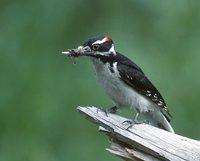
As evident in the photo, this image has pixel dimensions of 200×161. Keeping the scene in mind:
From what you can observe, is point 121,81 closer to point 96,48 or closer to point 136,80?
point 136,80

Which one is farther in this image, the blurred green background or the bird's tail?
the blurred green background

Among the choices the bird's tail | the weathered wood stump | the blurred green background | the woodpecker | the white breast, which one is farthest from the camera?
the blurred green background

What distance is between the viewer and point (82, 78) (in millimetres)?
10812

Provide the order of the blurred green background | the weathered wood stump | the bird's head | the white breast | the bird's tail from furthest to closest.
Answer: the blurred green background, the bird's tail, the white breast, the bird's head, the weathered wood stump

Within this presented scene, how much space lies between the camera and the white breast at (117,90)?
9141 mm

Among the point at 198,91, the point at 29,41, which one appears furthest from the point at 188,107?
the point at 29,41

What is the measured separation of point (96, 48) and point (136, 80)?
0.56 metres

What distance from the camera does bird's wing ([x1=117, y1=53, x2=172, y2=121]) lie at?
30.2ft

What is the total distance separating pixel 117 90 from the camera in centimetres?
921

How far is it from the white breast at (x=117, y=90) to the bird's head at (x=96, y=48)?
4.5 inches

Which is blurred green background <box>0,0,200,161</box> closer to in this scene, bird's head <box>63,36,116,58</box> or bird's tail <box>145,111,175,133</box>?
bird's tail <box>145,111,175,133</box>

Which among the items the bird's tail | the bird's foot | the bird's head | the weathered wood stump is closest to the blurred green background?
the bird's tail

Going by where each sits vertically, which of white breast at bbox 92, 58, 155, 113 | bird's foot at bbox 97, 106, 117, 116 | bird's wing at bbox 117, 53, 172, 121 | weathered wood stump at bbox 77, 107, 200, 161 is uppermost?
bird's wing at bbox 117, 53, 172, 121

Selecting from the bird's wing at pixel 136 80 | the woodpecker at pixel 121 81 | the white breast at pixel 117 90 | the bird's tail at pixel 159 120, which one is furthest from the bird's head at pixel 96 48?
the bird's tail at pixel 159 120
